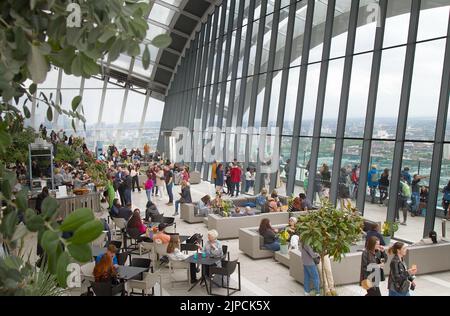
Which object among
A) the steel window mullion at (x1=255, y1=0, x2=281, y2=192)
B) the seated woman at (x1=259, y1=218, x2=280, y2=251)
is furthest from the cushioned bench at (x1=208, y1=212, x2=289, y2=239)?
the steel window mullion at (x1=255, y1=0, x2=281, y2=192)

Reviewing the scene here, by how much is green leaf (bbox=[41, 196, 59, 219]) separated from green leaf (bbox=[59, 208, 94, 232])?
9 cm

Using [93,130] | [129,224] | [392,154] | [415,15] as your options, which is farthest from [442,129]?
[93,130]

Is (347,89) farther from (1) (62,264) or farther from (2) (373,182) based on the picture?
(1) (62,264)

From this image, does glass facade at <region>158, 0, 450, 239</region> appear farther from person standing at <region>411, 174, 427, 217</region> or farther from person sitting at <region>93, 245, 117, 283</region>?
person sitting at <region>93, 245, 117, 283</region>

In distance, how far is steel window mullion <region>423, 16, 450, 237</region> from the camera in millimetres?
8578

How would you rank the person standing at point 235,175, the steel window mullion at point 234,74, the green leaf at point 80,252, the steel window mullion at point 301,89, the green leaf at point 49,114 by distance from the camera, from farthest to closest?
the steel window mullion at point 234,74 → the person standing at point 235,175 → the steel window mullion at point 301,89 → the green leaf at point 49,114 → the green leaf at point 80,252

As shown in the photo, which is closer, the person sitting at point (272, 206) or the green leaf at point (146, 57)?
the green leaf at point (146, 57)

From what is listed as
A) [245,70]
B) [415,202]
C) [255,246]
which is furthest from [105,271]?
[245,70]

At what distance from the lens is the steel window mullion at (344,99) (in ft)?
36.4

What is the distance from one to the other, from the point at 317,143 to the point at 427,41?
4.03 m

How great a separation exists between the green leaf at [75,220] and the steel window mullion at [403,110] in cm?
926

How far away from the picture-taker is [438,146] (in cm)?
861

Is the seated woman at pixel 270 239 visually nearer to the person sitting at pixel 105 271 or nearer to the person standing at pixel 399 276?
the person standing at pixel 399 276

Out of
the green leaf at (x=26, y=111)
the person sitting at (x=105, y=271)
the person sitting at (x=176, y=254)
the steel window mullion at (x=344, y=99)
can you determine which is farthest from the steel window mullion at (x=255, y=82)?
the green leaf at (x=26, y=111)
